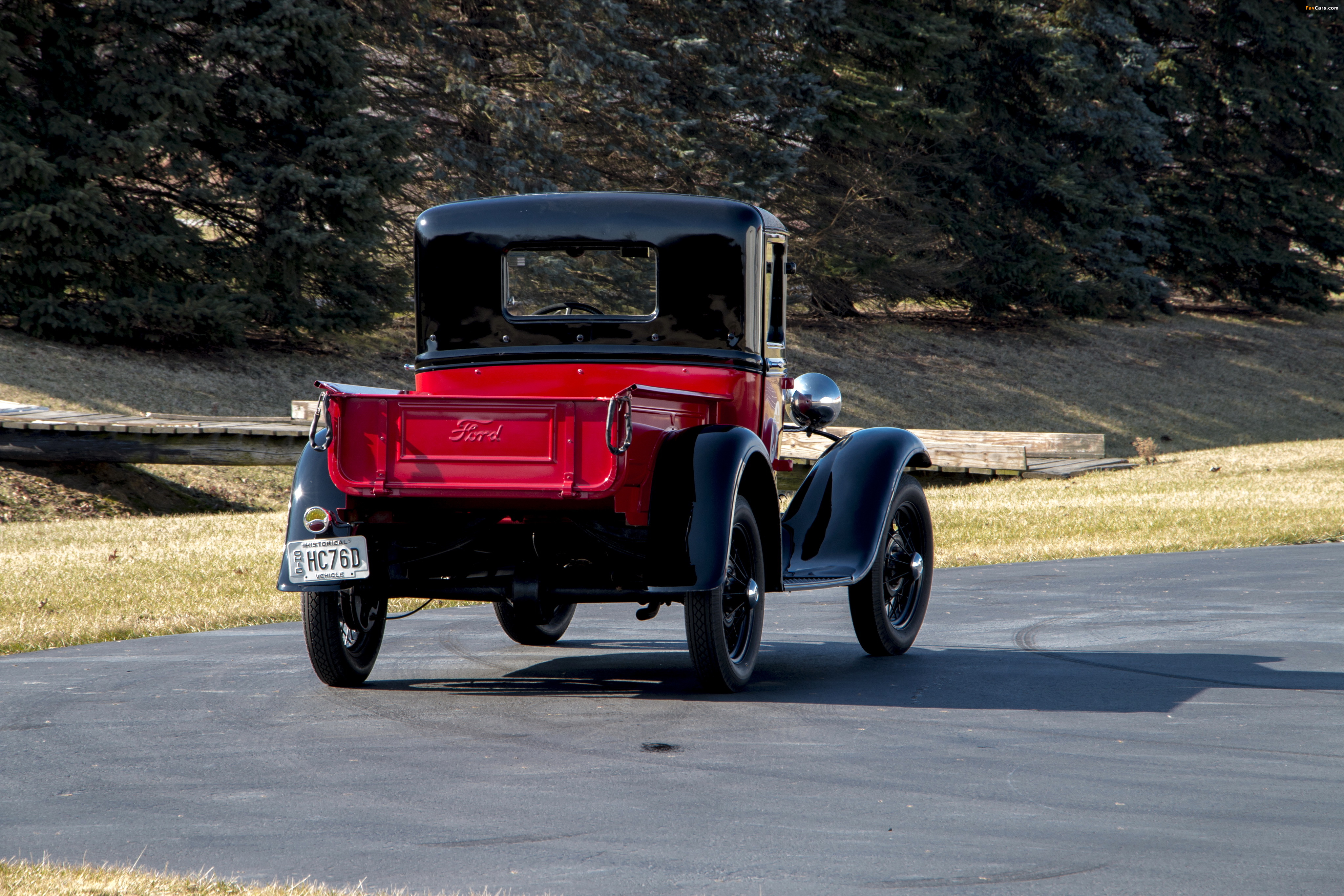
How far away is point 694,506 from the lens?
5.82m

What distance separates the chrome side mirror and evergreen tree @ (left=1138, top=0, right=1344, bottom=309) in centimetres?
3313

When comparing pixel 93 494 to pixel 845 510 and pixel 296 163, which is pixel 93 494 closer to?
pixel 296 163

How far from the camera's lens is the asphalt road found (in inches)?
150

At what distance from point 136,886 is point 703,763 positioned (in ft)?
6.59

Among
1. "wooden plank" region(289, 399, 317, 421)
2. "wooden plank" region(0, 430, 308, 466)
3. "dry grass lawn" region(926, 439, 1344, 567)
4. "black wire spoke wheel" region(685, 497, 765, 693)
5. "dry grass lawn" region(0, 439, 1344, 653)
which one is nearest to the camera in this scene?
"black wire spoke wheel" region(685, 497, 765, 693)

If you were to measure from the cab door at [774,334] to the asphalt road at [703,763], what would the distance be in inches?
48.8

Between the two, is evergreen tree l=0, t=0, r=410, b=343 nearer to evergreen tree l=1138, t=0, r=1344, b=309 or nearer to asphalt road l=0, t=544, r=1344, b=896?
asphalt road l=0, t=544, r=1344, b=896

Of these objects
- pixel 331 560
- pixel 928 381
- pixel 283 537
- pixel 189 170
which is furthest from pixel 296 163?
pixel 331 560

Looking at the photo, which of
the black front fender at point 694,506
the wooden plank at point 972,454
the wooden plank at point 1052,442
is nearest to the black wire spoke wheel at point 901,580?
the black front fender at point 694,506

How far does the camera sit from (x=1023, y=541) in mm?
12906

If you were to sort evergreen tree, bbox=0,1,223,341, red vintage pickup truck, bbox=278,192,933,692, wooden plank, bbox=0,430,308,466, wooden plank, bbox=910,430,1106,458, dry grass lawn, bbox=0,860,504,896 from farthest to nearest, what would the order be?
evergreen tree, bbox=0,1,223,341 → wooden plank, bbox=910,430,1106,458 → wooden plank, bbox=0,430,308,466 → red vintage pickup truck, bbox=278,192,933,692 → dry grass lawn, bbox=0,860,504,896

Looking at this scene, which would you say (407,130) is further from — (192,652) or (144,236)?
(192,652)

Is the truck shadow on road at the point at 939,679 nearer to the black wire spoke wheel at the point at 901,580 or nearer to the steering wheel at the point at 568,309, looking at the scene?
the black wire spoke wheel at the point at 901,580

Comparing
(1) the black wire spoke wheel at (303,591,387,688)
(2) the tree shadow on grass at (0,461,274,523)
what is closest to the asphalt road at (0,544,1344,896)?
(1) the black wire spoke wheel at (303,591,387,688)
